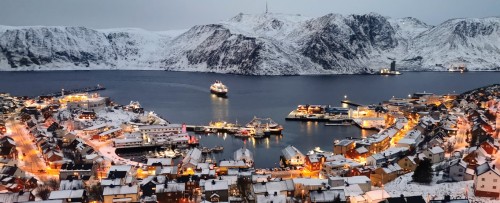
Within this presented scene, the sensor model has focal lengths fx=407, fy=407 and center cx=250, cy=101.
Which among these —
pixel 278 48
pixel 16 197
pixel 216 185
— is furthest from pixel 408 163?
pixel 278 48

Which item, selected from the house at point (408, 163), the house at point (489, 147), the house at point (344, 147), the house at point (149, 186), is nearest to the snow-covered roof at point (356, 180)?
the house at point (408, 163)

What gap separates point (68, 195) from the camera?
1759cm

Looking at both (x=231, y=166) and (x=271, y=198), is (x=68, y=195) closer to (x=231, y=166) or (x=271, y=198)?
(x=271, y=198)

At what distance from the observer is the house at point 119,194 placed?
18.0 metres

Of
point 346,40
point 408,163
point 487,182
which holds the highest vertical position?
point 346,40

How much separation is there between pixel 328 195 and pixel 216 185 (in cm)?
507

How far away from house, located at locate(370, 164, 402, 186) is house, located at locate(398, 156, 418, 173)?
3.84 ft

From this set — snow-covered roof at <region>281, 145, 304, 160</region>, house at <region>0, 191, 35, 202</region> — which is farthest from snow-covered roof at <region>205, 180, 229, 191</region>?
snow-covered roof at <region>281, 145, 304, 160</region>

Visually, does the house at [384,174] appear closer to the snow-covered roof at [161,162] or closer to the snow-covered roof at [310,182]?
the snow-covered roof at [310,182]

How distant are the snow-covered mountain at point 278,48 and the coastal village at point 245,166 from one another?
8853 centimetres

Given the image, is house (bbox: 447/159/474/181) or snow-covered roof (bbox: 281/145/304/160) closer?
house (bbox: 447/159/474/181)

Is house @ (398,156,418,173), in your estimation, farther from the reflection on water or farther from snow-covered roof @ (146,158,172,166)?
the reflection on water

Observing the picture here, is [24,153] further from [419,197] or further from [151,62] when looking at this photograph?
[151,62]

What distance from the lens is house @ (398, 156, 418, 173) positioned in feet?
72.2
